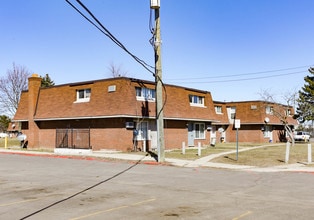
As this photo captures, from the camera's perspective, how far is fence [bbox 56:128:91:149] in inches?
1107

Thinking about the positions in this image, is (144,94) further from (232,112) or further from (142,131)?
(232,112)

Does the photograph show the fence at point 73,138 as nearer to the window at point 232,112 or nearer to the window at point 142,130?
the window at point 142,130

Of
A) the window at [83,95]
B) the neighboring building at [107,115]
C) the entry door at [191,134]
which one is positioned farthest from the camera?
the entry door at [191,134]

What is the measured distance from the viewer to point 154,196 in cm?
997

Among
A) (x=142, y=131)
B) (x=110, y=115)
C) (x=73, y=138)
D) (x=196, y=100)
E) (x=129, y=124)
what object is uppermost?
(x=196, y=100)

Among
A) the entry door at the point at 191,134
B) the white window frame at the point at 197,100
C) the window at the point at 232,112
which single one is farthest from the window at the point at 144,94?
the window at the point at 232,112

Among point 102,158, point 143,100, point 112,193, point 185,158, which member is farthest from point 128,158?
point 112,193

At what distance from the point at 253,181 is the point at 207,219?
262 inches

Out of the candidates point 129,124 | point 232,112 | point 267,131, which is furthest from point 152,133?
point 267,131

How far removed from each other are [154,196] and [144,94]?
738 inches

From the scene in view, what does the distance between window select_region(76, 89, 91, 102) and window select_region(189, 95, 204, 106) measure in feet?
32.5

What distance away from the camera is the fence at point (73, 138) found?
2812 cm

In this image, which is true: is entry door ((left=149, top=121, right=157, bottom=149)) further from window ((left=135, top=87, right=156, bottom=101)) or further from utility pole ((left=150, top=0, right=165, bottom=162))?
utility pole ((left=150, top=0, right=165, bottom=162))

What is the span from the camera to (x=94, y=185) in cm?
1213
